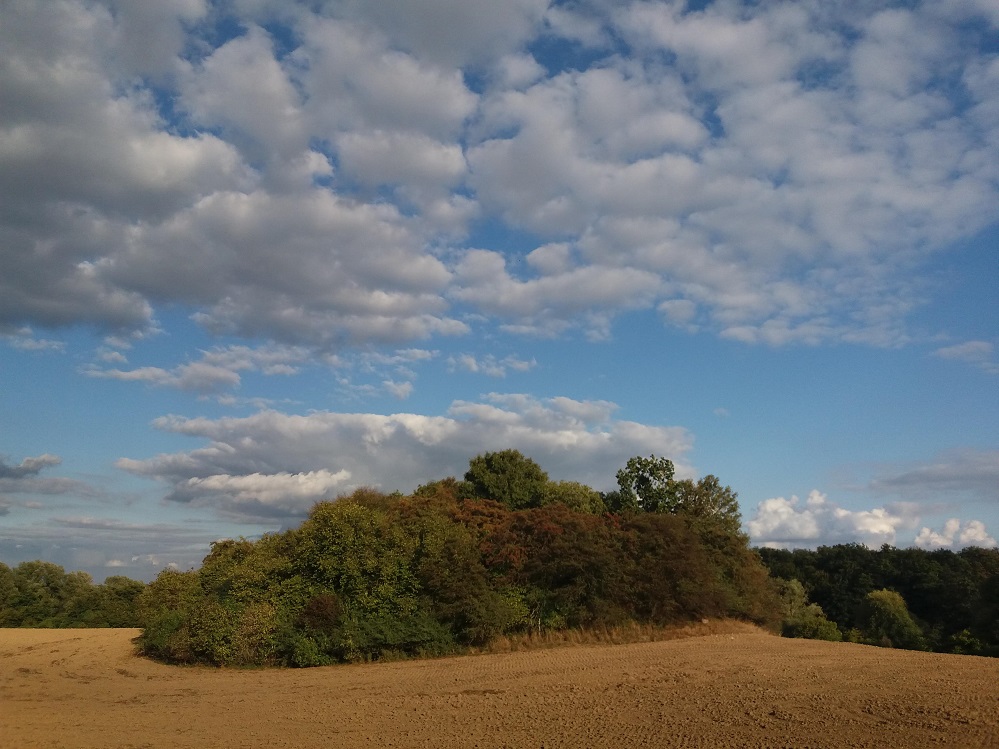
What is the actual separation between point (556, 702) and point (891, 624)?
52.1 metres

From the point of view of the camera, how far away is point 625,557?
27547 mm

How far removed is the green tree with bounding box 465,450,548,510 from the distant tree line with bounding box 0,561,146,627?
97.8 ft

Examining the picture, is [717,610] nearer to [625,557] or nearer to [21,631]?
[625,557]

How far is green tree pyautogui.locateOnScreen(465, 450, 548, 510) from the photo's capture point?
40.2 metres

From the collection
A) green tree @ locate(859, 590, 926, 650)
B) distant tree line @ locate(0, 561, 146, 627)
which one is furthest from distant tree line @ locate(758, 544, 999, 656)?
distant tree line @ locate(0, 561, 146, 627)

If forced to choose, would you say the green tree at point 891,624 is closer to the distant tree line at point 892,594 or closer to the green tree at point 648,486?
the distant tree line at point 892,594

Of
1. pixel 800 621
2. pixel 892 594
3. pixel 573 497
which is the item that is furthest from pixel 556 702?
pixel 892 594

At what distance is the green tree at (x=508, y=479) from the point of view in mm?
40250

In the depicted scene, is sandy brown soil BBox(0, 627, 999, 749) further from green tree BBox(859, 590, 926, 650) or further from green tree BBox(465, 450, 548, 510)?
green tree BBox(859, 590, 926, 650)

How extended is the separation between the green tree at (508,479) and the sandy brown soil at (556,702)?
16119 mm

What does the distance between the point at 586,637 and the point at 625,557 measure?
11.4 ft

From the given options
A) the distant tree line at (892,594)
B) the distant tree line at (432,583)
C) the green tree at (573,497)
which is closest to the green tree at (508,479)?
the green tree at (573,497)

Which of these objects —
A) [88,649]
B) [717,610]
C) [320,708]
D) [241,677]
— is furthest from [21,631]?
[717,610]

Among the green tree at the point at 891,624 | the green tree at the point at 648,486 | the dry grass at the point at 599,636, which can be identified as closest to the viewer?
the dry grass at the point at 599,636
